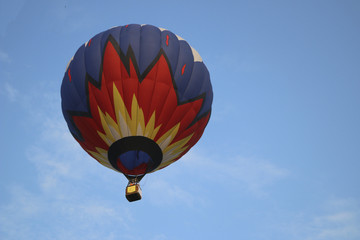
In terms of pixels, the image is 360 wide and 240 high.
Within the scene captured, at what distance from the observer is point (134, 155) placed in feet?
48.4

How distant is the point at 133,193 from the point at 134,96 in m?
2.97

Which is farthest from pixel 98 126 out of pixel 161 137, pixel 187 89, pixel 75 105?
pixel 187 89

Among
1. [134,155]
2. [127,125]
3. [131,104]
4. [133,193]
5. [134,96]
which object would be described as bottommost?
[133,193]

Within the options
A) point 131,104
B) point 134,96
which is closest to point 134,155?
point 131,104

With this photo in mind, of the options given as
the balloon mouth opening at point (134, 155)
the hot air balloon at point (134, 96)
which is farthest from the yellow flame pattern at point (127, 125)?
the balloon mouth opening at point (134, 155)

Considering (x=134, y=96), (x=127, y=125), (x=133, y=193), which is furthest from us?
(x=133, y=193)

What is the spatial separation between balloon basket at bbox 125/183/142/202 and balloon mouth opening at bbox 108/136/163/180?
21.5 inches

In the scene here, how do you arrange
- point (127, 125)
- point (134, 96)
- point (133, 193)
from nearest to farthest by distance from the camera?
point (134, 96), point (127, 125), point (133, 193)

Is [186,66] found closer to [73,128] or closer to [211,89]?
[211,89]

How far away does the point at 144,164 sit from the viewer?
15070 mm

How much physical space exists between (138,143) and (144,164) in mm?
847

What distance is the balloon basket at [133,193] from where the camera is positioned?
14.7m

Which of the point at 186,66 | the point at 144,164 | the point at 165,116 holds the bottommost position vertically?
the point at 144,164

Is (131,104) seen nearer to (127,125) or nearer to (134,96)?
(134,96)
